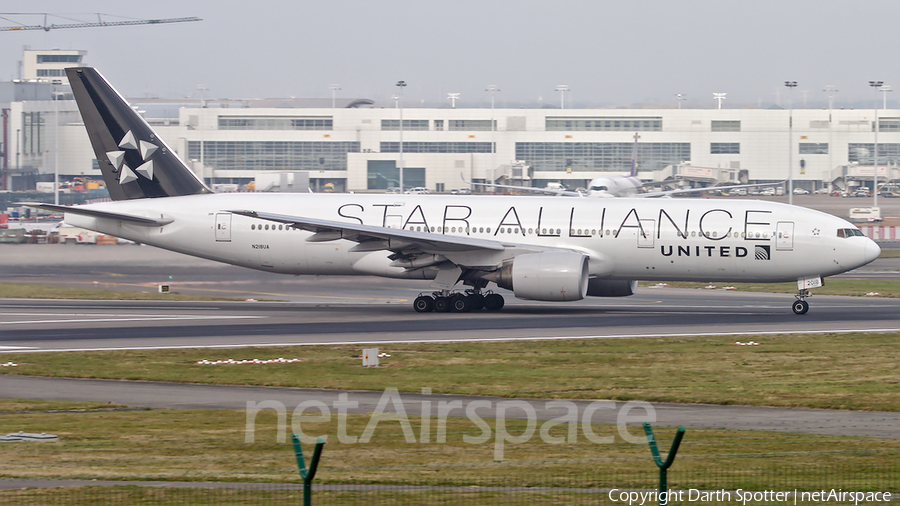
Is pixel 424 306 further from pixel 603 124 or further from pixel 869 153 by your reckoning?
pixel 869 153

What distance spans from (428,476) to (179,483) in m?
3.30

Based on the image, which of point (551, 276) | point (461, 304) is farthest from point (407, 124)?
point (551, 276)

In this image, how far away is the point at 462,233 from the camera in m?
36.4

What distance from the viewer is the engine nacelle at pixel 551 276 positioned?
33.2m

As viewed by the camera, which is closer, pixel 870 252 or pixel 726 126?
pixel 870 252

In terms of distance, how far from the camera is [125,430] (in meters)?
16.3

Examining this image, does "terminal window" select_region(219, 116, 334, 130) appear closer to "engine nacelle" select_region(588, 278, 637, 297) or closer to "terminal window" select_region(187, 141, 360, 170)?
"terminal window" select_region(187, 141, 360, 170)

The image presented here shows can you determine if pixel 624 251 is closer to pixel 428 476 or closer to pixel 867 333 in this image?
pixel 867 333

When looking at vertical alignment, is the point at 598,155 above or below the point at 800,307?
above

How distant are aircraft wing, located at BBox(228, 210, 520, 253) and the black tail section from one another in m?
6.70

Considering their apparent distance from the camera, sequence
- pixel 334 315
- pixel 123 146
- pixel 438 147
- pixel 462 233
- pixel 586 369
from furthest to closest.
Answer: pixel 438 147 → pixel 123 146 → pixel 462 233 → pixel 334 315 → pixel 586 369

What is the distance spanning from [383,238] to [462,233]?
349cm

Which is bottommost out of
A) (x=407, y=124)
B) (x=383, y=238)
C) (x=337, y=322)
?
(x=337, y=322)

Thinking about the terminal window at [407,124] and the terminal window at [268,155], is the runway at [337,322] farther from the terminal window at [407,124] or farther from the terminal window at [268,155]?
the terminal window at [407,124]
